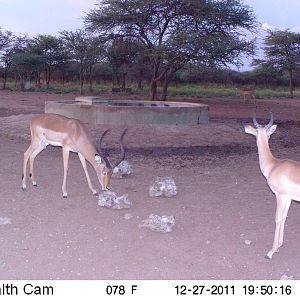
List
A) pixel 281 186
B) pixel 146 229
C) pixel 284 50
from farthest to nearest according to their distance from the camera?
pixel 284 50
pixel 146 229
pixel 281 186

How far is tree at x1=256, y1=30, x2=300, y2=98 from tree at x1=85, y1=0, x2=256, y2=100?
43.5 ft

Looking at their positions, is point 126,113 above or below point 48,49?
below

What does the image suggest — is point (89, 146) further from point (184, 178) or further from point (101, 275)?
point (101, 275)

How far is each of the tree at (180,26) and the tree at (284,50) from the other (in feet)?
43.5

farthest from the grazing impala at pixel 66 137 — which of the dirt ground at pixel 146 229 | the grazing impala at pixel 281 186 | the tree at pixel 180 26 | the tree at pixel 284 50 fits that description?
the tree at pixel 284 50

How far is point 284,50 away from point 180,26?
53.8ft

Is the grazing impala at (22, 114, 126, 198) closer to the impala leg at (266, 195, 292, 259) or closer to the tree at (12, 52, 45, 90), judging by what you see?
the impala leg at (266, 195, 292, 259)

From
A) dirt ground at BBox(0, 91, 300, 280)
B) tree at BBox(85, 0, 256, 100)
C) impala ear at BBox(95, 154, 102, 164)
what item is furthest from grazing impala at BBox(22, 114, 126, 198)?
tree at BBox(85, 0, 256, 100)

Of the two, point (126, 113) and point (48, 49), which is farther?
point (48, 49)

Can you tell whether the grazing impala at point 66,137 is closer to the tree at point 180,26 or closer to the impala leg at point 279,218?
the impala leg at point 279,218

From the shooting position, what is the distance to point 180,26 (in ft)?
86.5

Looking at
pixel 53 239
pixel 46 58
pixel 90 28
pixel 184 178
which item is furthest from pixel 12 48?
pixel 53 239

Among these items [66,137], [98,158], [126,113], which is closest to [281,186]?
[98,158]

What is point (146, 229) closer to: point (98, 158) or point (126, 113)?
point (98, 158)
